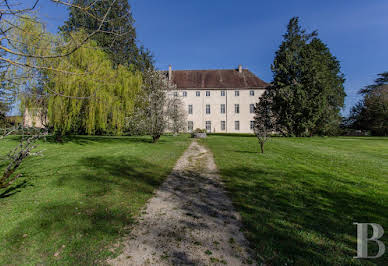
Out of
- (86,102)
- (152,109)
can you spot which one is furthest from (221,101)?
(86,102)

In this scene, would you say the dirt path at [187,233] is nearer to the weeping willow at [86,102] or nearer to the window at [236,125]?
the weeping willow at [86,102]

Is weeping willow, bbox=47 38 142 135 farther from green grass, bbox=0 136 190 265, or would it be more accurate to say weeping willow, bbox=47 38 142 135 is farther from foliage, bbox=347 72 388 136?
foliage, bbox=347 72 388 136

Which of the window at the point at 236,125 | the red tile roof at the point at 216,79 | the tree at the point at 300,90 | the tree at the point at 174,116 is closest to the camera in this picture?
the tree at the point at 174,116

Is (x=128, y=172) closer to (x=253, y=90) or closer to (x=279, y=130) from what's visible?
(x=279, y=130)

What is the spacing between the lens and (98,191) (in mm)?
5441

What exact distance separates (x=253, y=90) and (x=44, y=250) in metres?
44.5

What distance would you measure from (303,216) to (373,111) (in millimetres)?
45011

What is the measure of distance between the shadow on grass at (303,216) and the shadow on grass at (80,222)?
242cm

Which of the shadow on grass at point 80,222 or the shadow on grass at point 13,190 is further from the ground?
the shadow on grass at point 13,190

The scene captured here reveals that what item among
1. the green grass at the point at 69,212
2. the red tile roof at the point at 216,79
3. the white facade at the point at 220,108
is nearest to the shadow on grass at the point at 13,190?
the green grass at the point at 69,212

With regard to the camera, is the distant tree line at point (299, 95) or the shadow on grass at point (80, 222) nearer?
the shadow on grass at point (80, 222)

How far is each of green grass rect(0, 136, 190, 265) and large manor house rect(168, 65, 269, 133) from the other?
3662 cm

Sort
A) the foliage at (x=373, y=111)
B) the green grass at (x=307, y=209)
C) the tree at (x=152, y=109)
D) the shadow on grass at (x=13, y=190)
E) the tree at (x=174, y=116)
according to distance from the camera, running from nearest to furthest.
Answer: the green grass at (x=307, y=209)
the shadow on grass at (x=13, y=190)
the tree at (x=152, y=109)
the tree at (x=174, y=116)
the foliage at (x=373, y=111)

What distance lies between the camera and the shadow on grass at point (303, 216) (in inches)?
113
